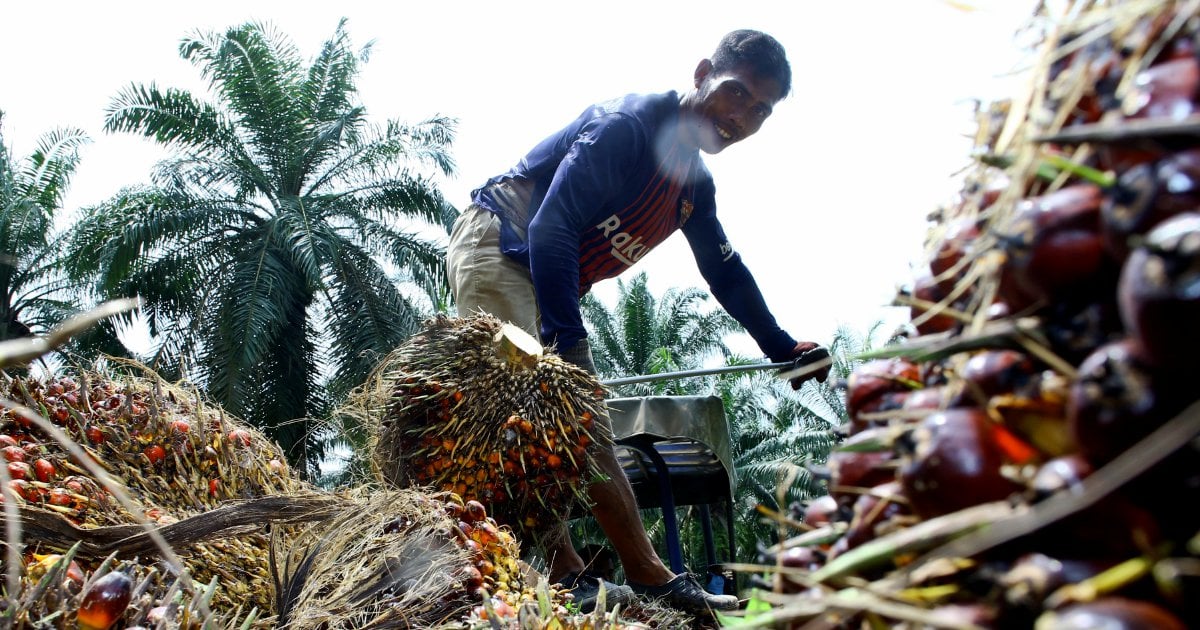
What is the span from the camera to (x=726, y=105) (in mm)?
3480

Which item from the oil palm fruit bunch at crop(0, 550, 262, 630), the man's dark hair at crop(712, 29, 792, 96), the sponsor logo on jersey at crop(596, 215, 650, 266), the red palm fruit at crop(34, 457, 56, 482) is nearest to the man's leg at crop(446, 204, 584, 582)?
the sponsor logo on jersey at crop(596, 215, 650, 266)

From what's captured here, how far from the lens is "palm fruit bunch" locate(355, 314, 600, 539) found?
273 centimetres

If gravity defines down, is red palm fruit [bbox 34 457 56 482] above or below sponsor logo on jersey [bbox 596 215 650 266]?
below

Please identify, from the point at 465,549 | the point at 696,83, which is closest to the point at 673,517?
the point at 696,83

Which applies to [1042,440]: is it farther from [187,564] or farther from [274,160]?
[274,160]

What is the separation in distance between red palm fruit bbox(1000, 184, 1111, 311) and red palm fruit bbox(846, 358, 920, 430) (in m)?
0.25

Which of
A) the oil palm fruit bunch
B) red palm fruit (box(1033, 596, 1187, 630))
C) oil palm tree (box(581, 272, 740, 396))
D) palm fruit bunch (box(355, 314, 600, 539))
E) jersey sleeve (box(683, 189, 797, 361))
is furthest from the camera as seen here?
oil palm tree (box(581, 272, 740, 396))

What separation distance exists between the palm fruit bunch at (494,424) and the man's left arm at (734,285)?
1.42 meters

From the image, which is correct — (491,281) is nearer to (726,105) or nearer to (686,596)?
(726,105)

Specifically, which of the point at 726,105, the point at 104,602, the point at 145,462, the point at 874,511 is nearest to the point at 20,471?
the point at 145,462

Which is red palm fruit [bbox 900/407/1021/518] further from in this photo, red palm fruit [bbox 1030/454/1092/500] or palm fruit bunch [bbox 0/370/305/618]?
palm fruit bunch [bbox 0/370/305/618]

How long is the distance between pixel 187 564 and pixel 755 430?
83.3 feet

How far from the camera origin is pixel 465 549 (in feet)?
6.30

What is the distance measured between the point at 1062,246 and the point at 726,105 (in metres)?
2.96
